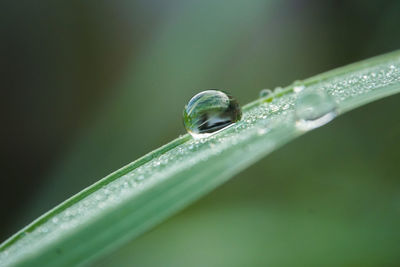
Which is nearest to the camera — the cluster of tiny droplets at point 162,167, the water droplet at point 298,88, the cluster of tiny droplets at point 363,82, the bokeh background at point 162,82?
the cluster of tiny droplets at point 162,167

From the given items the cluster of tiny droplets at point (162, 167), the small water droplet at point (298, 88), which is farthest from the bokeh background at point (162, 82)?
the cluster of tiny droplets at point (162, 167)

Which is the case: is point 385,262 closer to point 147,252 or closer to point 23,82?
point 147,252

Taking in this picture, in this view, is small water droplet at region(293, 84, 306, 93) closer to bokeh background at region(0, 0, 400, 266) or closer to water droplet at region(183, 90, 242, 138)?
water droplet at region(183, 90, 242, 138)

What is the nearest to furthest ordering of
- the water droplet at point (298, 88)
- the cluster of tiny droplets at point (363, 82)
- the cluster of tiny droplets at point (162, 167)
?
the cluster of tiny droplets at point (162, 167) → the cluster of tiny droplets at point (363, 82) → the water droplet at point (298, 88)

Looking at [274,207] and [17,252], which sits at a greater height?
[274,207]

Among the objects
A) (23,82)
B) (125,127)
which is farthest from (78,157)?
(23,82)

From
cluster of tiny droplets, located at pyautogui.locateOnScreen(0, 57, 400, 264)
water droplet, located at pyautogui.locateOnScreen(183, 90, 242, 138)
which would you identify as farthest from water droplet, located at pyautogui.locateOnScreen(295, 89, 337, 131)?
water droplet, located at pyautogui.locateOnScreen(183, 90, 242, 138)

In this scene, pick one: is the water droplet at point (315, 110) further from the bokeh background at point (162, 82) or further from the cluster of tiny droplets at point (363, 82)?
the bokeh background at point (162, 82)

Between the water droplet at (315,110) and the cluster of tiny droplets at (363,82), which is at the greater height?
the cluster of tiny droplets at (363,82)
